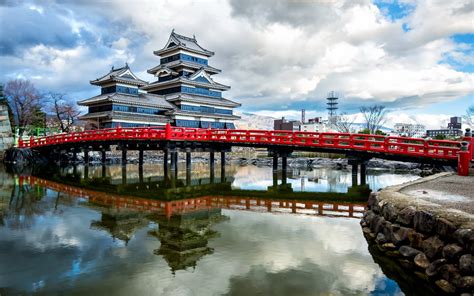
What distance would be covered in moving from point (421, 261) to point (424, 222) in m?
0.75

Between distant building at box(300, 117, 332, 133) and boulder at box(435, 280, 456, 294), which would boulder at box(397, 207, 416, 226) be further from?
distant building at box(300, 117, 332, 133)

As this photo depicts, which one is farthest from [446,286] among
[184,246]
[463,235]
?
[184,246]

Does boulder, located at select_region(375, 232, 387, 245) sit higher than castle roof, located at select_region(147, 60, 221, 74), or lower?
lower

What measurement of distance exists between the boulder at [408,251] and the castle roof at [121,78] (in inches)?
1766

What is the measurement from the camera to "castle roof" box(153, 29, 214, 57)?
5469cm

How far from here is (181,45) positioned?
177 ft

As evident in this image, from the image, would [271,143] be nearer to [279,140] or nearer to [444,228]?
[279,140]

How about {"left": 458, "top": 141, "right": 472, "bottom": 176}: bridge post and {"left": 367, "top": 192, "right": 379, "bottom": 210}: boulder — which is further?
{"left": 458, "top": 141, "right": 472, "bottom": 176}: bridge post

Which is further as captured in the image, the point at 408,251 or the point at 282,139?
the point at 282,139

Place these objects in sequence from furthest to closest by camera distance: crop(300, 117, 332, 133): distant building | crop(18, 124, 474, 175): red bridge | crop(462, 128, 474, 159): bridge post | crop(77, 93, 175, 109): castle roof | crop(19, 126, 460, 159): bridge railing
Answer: crop(300, 117, 332, 133): distant building → crop(77, 93, 175, 109): castle roof → crop(19, 126, 460, 159): bridge railing → crop(18, 124, 474, 175): red bridge → crop(462, 128, 474, 159): bridge post

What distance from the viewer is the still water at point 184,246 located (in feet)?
22.5

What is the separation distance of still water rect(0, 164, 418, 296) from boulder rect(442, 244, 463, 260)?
123 cm

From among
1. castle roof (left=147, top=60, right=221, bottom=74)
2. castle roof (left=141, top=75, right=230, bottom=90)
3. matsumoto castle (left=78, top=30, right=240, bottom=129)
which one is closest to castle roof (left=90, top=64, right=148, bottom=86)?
matsumoto castle (left=78, top=30, right=240, bottom=129)

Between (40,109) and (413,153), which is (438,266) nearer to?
(413,153)
